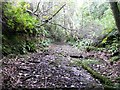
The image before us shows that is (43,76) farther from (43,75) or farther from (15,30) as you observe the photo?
(15,30)

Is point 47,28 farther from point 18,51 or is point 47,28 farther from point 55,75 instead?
point 55,75

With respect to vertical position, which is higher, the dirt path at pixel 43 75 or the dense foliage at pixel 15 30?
the dense foliage at pixel 15 30

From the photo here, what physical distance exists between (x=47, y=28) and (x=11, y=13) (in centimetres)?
562

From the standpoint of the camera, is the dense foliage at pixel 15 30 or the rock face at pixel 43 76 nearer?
the rock face at pixel 43 76

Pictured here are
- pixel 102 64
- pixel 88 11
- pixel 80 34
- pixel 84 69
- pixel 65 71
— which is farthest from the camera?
pixel 80 34

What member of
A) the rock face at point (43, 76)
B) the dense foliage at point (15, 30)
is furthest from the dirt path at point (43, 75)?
the dense foliage at point (15, 30)

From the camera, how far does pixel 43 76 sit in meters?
3.75

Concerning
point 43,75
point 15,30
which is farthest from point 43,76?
point 15,30

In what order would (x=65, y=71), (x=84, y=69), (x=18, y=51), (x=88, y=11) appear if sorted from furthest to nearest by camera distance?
(x=88, y=11) < (x=18, y=51) < (x=84, y=69) < (x=65, y=71)

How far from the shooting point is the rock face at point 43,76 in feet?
11.1

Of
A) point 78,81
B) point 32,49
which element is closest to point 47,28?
point 32,49

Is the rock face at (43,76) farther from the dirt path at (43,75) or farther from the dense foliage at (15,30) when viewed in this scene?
the dense foliage at (15,30)

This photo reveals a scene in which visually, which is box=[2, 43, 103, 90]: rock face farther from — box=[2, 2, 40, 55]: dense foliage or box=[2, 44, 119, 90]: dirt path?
box=[2, 2, 40, 55]: dense foliage

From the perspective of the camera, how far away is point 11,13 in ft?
16.8
